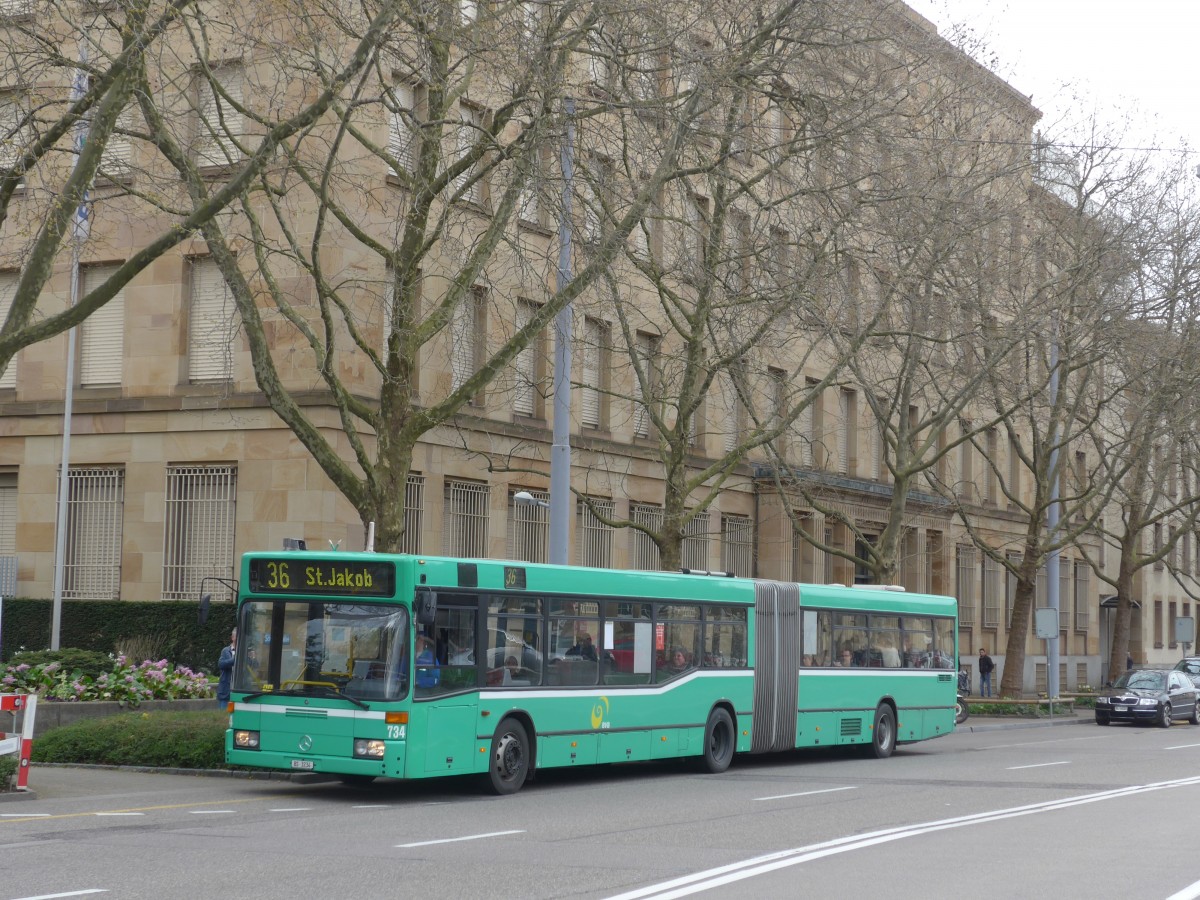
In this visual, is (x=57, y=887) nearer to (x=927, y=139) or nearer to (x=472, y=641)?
(x=472, y=641)

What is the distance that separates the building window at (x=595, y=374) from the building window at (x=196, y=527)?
8.32 meters

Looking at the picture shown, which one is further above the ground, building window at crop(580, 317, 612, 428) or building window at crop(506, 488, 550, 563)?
building window at crop(580, 317, 612, 428)

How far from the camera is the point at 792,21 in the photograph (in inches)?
845

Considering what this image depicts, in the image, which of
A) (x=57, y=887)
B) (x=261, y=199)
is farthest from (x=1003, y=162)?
(x=57, y=887)

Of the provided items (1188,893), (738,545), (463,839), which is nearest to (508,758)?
(463,839)

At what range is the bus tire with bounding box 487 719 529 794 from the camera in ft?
57.9

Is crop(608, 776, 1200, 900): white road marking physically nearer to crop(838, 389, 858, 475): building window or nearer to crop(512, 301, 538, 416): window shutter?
crop(512, 301, 538, 416): window shutter

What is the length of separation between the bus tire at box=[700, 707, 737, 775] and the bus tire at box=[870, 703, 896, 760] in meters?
4.67

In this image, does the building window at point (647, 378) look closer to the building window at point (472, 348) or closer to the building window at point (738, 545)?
the building window at point (738, 545)

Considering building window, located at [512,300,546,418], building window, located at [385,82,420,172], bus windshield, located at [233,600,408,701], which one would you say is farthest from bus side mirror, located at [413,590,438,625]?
building window, located at [512,300,546,418]

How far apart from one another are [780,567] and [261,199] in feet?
67.2

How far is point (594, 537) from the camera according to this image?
37.2 m

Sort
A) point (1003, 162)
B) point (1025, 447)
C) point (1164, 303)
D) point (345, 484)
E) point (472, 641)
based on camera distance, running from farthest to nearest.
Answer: point (1025, 447), point (1164, 303), point (1003, 162), point (345, 484), point (472, 641)

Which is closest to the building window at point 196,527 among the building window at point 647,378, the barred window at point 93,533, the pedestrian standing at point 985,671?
the barred window at point 93,533
